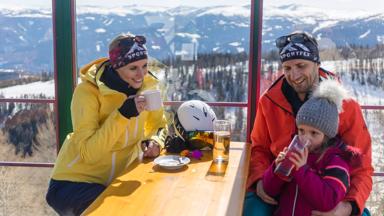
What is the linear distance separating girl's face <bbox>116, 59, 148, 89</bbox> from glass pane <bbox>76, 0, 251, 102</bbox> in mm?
635

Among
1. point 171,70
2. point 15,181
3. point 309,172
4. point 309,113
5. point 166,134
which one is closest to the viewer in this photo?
point 309,172

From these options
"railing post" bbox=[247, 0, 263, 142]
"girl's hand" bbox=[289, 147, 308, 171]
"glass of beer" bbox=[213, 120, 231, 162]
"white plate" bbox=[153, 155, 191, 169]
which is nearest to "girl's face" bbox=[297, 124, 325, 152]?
"girl's hand" bbox=[289, 147, 308, 171]

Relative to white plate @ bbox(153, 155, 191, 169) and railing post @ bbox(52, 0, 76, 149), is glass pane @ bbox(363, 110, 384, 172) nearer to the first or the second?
white plate @ bbox(153, 155, 191, 169)

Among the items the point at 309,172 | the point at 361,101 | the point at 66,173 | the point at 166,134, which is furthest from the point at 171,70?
the point at 309,172

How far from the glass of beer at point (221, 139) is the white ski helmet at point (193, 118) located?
23 cm

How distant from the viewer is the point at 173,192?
196 centimetres

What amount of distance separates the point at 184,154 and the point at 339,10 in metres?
1.56

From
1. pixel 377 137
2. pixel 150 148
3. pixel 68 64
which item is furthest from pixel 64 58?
pixel 377 137

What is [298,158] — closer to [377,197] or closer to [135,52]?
[135,52]

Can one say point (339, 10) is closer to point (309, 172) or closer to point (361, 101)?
point (361, 101)

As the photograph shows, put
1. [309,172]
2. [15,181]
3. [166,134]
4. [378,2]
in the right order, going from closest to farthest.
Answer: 1. [309,172]
2. [166,134]
3. [378,2]
4. [15,181]

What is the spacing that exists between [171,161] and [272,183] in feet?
1.76

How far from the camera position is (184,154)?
252cm

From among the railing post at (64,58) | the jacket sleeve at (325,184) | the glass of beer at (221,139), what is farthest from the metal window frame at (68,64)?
the jacket sleeve at (325,184)
